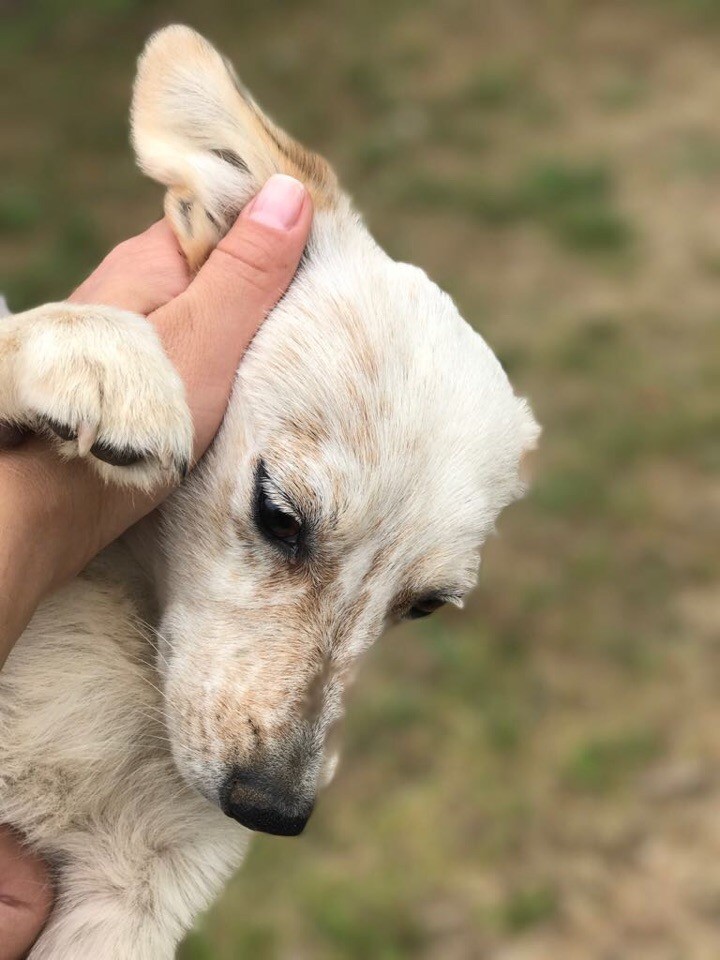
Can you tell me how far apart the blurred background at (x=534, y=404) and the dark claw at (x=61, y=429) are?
234cm

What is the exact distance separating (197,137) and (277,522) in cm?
94

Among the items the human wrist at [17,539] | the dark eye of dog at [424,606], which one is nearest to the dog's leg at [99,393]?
the human wrist at [17,539]

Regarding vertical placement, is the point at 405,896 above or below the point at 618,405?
below

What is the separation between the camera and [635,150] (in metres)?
8.24

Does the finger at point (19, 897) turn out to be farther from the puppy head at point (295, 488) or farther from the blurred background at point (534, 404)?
the blurred background at point (534, 404)

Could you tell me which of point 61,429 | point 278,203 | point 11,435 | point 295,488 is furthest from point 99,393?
point 278,203

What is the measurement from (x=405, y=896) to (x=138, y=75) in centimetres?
334

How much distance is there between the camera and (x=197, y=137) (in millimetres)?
2535

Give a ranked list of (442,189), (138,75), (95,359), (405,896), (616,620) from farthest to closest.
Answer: (442,189) < (616,620) < (405,896) < (138,75) < (95,359)

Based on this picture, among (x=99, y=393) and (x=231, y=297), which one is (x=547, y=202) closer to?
(x=231, y=297)

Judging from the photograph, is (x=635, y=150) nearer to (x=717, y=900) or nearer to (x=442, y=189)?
(x=442, y=189)

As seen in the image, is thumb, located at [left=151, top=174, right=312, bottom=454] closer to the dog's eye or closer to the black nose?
the dog's eye

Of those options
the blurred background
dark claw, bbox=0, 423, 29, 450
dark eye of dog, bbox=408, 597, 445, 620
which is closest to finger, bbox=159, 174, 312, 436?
dark claw, bbox=0, 423, 29, 450

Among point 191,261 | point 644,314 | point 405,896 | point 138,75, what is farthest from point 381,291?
point 644,314
